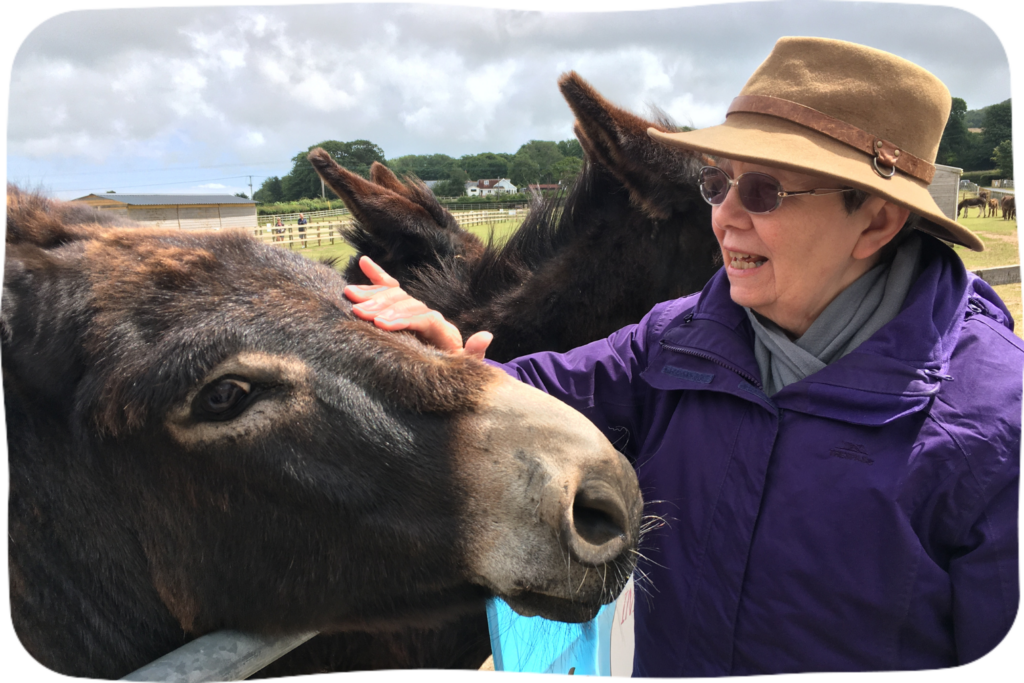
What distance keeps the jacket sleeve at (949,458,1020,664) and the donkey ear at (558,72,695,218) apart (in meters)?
1.70

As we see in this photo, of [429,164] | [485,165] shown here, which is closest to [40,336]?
[429,164]

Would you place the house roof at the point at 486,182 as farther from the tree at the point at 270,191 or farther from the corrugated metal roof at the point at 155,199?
the corrugated metal roof at the point at 155,199

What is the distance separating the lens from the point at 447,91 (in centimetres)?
185

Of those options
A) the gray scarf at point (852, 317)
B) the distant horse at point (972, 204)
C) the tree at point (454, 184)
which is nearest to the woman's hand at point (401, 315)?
the gray scarf at point (852, 317)

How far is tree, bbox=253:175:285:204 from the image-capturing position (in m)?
1.62

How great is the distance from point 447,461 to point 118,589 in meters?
0.79

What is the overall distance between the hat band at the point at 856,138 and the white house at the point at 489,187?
1.42 meters

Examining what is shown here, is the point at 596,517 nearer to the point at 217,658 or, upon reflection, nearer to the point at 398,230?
the point at 217,658

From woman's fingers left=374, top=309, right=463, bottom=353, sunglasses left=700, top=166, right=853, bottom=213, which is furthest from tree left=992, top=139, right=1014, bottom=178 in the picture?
woman's fingers left=374, top=309, right=463, bottom=353

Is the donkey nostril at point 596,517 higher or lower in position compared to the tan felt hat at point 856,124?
lower

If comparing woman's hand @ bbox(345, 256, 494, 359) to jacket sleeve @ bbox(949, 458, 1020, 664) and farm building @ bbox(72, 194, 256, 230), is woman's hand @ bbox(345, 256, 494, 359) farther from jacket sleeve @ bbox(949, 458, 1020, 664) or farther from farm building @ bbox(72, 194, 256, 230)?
jacket sleeve @ bbox(949, 458, 1020, 664)

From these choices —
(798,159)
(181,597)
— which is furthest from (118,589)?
(798,159)

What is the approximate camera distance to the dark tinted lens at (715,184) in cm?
147

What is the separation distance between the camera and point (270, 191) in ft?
5.50
